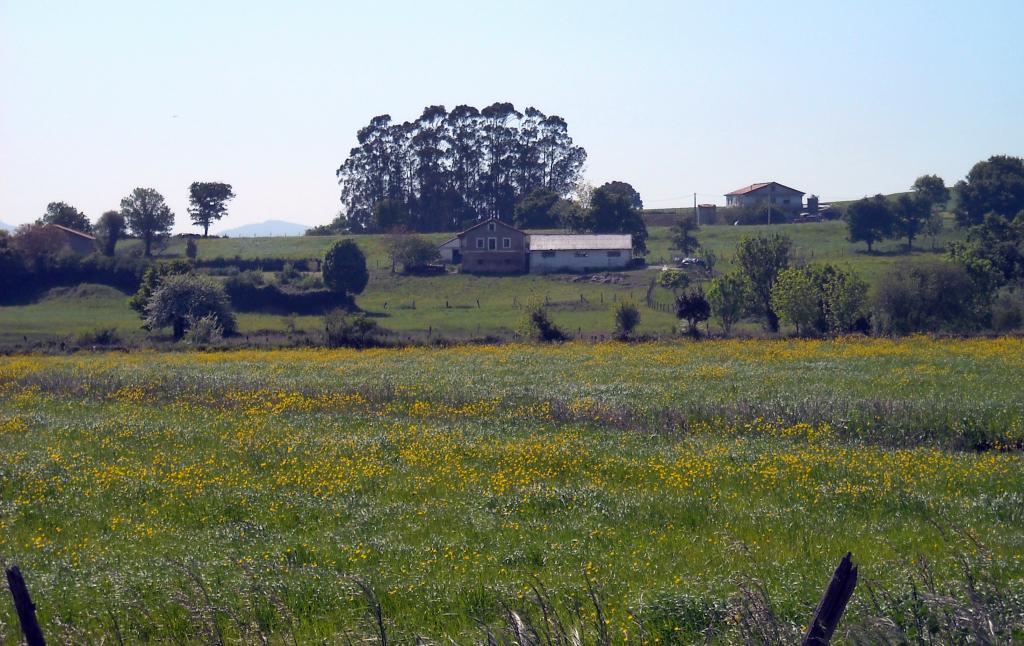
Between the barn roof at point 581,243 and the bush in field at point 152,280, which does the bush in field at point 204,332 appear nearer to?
the bush in field at point 152,280

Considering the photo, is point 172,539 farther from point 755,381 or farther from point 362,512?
point 755,381

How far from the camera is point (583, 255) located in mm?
86125

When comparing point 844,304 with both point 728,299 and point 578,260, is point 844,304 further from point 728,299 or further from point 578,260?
point 578,260

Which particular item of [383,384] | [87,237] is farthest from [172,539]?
[87,237]

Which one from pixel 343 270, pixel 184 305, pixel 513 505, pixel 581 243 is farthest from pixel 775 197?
pixel 513 505

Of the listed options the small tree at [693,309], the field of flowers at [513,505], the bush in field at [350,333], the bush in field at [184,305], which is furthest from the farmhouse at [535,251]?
the field of flowers at [513,505]

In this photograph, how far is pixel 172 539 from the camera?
38.6 feet

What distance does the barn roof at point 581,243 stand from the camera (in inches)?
3398

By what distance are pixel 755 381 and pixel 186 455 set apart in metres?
17.2

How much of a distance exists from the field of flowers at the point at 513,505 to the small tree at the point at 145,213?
73944 mm

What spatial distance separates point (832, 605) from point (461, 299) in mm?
72447

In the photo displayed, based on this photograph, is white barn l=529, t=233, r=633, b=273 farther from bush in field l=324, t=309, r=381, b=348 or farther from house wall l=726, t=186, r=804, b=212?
house wall l=726, t=186, r=804, b=212

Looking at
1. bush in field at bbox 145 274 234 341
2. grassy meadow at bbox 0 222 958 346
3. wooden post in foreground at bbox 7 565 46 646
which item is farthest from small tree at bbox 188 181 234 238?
wooden post in foreground at bbox 7 565 46 646

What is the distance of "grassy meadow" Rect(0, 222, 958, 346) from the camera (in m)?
59.2
